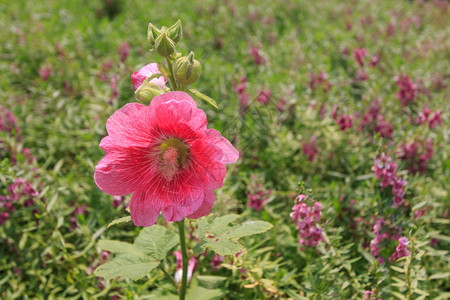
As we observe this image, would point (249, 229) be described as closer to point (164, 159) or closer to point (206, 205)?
point (206, 205)

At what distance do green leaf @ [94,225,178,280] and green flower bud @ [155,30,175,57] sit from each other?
2.49 feet

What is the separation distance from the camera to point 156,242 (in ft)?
5.10

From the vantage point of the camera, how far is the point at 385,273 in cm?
167

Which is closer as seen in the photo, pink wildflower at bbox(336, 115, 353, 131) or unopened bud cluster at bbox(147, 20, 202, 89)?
unopened bud cluster at bbox(147, 20, 202, 89)

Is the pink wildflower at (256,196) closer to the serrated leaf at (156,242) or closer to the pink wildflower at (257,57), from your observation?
the serrated leaf at (156,242)

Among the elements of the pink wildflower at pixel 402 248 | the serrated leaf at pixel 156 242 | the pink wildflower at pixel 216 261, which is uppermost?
the serrated leaf at pixel 156 242

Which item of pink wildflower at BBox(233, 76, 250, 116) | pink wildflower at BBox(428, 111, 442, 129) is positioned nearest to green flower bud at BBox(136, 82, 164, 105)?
pink wildflower at BBox(233, 76, 250, 116)

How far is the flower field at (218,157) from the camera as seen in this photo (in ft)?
4.09

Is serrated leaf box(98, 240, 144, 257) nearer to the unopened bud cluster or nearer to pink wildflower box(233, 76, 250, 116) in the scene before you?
the unopened bud cluster

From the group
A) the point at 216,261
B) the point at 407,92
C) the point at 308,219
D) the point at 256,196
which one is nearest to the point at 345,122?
the point at 407,92

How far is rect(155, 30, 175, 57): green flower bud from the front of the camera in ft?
3.98

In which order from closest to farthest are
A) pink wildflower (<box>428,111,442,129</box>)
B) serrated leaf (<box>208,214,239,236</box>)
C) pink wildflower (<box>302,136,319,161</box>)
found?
serrated leaf (<box>208,214,239,236</box>)
pink wildflower (<box>428,111,442,129</box>)
pink wildflower (<box>302,136,319,161</box>)

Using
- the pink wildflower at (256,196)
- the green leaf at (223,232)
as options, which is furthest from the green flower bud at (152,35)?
the pink wildflower at (256,196)

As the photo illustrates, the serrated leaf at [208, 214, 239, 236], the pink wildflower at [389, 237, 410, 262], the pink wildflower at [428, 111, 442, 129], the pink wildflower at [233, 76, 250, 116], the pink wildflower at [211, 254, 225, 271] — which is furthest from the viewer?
the pink wildflower at [233, 76, 250, 116]
